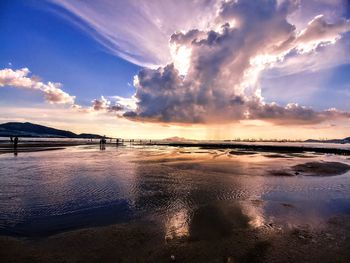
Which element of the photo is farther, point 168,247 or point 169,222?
point 169,222

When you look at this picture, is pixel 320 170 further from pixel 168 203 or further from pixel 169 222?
pixel 169 222

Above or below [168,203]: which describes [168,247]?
below

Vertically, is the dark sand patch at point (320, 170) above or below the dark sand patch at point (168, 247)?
above

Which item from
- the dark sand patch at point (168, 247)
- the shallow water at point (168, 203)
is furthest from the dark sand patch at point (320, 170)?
the dark sand patch at point (168, 247)

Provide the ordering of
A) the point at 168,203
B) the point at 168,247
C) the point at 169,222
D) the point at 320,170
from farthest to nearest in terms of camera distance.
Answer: the point at 320,170 → the point at 168,203 → the point at 169,222 → the point at 168,247

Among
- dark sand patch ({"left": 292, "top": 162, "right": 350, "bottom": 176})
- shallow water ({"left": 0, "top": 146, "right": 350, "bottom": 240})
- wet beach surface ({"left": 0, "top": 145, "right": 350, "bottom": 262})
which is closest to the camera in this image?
wet beach surface ({"left": 0, "top": 145, "right": 350, "bottom": 262})

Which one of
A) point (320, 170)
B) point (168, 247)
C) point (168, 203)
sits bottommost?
point (168, 247)

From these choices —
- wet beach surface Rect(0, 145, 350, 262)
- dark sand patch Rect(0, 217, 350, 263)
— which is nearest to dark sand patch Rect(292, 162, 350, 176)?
wet beach surface Rect(0, 145, 350, 262)

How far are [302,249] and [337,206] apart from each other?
806 centimetres

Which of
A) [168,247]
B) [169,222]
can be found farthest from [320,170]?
[168,247]

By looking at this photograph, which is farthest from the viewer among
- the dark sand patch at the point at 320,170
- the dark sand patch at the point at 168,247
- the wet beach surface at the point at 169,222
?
the dark sand patch at the point at 320,170

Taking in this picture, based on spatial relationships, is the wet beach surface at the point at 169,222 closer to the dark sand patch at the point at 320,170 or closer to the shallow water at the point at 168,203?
the shallow water at the point at 168,203

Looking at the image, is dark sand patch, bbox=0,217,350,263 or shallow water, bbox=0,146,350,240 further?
shallow water, bbox=0,146,350,240

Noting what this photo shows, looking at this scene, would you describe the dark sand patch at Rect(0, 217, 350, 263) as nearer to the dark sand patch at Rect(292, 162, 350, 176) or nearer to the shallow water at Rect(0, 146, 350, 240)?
the shallow water at Rect(0, 146, 350, 240)
